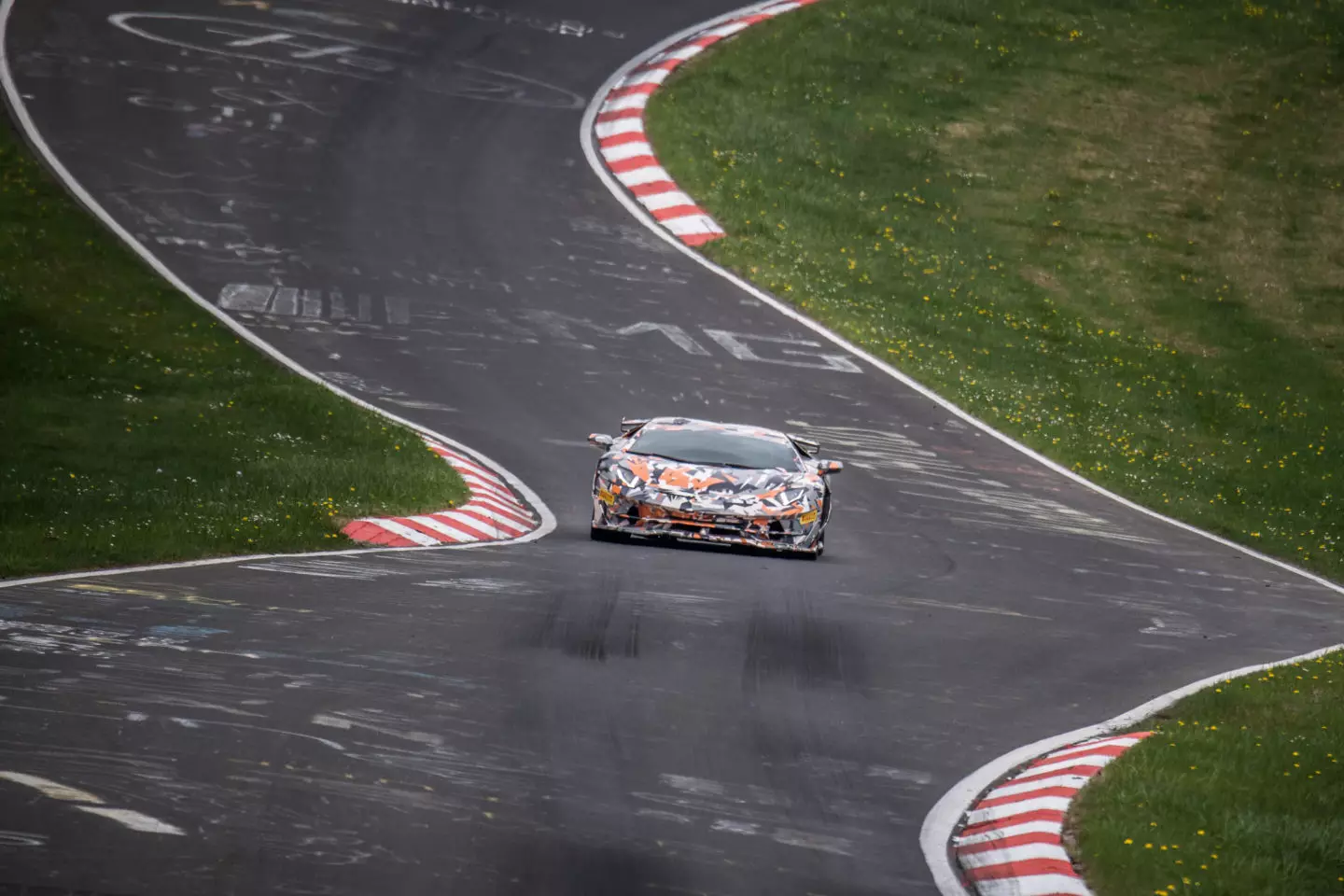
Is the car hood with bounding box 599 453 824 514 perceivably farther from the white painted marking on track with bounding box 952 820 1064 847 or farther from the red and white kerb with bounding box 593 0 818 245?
the red and white kerb with bounding box 593 0 818 245

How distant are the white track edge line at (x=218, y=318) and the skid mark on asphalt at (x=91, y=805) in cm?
529

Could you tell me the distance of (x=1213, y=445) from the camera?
90.6 feet

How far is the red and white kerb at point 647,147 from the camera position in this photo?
3241 centimetres

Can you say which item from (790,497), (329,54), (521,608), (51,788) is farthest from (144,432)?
(329,54)

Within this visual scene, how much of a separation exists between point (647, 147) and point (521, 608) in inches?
849

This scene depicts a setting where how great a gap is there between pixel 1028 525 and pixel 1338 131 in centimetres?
2097

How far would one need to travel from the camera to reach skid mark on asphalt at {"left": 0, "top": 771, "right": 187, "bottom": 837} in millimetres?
8281

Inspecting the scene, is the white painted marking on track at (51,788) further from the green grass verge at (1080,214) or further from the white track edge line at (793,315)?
the green grass verge at (1080,214)

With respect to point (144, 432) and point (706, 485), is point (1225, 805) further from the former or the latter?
point (144, 432)

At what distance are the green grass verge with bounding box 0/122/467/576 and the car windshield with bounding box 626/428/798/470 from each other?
214 centimetres

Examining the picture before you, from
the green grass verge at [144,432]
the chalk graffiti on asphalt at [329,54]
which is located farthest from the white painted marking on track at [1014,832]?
the chalk graffiti on asphalt at [329,54]

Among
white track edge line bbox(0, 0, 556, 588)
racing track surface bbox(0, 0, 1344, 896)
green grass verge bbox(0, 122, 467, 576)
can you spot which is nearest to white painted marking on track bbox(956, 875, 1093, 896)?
racing track surface bbox(0, 0, 1344, 896)

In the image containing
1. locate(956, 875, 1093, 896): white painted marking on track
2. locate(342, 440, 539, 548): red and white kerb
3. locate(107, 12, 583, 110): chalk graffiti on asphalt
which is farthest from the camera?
locate(107, 12, 583, 110): chalk graffiti on asphalt

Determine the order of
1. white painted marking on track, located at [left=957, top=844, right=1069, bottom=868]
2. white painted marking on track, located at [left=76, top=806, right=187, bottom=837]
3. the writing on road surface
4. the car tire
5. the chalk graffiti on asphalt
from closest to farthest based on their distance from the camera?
white painted marking on track, located at [left=76, top=806, right=187, bottom=837]
white painted marking on track, located at [left=957, top=844, right=1069, bottom=868]
the car tire
the writing on road surface
the chalk graffiti on asphalt
